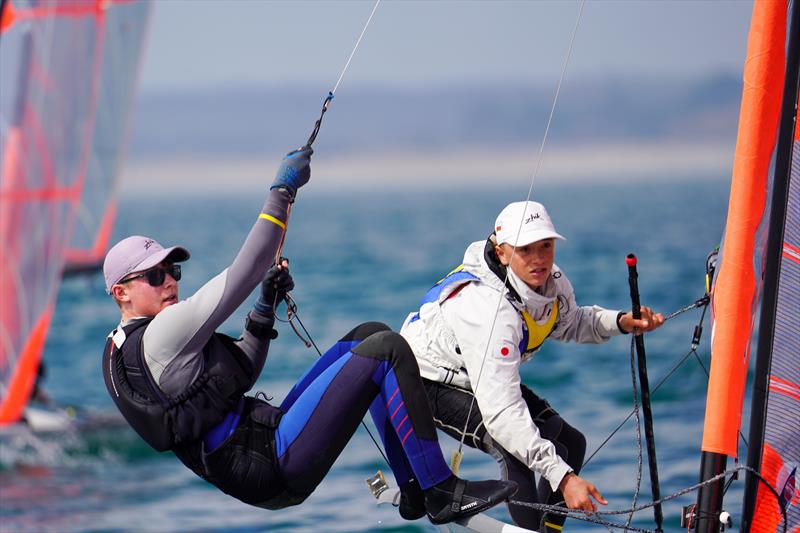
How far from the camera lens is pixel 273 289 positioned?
3.57 meters

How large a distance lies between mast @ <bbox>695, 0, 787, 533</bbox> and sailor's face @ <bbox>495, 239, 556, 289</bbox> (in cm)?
48

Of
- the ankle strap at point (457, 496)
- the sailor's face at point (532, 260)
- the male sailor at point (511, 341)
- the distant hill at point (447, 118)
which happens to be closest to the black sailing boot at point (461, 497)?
the ankle strap at point (457, 496)

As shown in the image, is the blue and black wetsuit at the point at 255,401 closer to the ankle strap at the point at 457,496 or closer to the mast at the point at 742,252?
the ankle strap at the point at 457,496

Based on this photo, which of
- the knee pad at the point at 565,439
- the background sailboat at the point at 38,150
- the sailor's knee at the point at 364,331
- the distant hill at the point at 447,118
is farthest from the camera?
the distant hill at the point at 447,118

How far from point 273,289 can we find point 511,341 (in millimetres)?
669

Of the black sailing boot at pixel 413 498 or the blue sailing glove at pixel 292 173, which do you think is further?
the black sailing boot at pixel 413 498

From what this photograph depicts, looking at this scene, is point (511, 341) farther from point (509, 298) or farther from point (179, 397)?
point (179, 397)

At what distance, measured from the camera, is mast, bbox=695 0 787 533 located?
350 centimetres

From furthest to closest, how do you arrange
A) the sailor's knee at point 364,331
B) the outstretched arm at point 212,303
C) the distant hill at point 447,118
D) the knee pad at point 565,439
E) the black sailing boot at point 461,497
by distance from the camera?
the distant hill at point 447,118
the knee pad at point 565,439
the sailor's knee at point 364,331
the black sailing boot at point 461,497
the outstretched arm at point 212,303

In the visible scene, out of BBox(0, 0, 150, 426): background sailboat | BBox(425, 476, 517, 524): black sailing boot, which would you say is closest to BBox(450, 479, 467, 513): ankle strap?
BBox(425, 476, 517, 524): black sailing boot

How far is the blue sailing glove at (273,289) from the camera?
3.55 metres

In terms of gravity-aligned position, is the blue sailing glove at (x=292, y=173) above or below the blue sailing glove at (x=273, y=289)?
above

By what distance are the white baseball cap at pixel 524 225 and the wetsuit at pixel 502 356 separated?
3.7 inches

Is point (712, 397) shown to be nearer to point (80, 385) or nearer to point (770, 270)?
point (770, 270)
